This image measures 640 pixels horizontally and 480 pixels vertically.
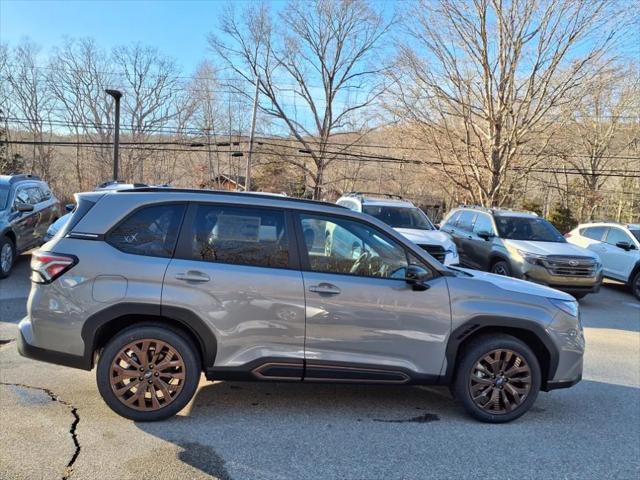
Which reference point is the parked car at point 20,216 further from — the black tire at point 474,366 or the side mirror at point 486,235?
the side mirror at point 486,235

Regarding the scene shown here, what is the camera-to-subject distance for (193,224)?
12.4ft

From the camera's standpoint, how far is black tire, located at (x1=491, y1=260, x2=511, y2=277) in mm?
10218

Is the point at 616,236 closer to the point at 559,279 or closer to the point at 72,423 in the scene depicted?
the point at 559,279

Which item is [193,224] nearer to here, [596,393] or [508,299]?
[508,299]

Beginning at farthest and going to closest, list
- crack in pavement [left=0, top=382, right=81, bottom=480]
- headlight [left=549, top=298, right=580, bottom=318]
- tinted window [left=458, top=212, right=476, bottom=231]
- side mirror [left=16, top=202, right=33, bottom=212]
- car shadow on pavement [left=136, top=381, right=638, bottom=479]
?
tinted window [left=458, top=212, right=476, bottom=231]
side mirror [left=16, top=202, right=33, bottom=212]
headlight [left=549, top=298, right=580, bottom=318]
car shadow on pavement [left=136, top=381, right=638, bottom=479]
crack in pavement [left=0, top=382, right=81, bottom=480]

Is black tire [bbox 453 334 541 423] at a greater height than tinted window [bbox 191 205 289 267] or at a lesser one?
lesser

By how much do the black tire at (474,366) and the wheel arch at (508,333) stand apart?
0.05 metres

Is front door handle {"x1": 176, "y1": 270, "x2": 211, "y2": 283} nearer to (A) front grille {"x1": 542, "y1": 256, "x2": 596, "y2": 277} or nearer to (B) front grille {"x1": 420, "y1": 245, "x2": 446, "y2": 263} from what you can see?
(B) front grille {"x1": 420, "y1": 245, "x2": 446, "y2": 263}

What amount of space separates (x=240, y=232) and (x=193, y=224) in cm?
37

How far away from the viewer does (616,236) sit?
11945 mm

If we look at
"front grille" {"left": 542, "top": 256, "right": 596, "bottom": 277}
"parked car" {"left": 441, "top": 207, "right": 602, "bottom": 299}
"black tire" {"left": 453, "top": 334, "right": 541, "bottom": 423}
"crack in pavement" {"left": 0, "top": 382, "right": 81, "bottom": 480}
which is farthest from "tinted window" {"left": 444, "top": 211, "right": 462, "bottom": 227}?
"crack in pavement" {"left": 0, "top": 382, "right": 81, "bottom": 480}

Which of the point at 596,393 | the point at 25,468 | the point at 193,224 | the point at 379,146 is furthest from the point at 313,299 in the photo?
the point at 379,146

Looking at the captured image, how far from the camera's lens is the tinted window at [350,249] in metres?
3.81

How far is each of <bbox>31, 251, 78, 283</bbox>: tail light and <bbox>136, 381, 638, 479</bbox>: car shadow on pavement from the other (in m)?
1.30
